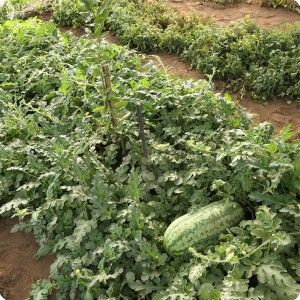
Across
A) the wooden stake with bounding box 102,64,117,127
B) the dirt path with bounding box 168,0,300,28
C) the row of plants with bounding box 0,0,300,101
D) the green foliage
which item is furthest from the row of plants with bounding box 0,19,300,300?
the green foliage

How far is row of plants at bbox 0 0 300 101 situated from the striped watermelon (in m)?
1.81

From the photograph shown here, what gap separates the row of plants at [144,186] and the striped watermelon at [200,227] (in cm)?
6

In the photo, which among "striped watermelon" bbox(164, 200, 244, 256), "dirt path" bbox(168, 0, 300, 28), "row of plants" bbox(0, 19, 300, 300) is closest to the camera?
"row of plants" bbox(0, 19, 300, 300)

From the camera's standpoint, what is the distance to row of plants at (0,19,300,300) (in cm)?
271

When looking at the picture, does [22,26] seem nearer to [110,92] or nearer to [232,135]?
[110,92]

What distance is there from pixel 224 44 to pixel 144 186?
9.67ft

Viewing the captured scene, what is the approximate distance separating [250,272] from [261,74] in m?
3.00

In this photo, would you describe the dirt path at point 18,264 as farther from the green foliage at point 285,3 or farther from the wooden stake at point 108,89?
the green foliage at point 285,3

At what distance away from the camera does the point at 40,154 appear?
3.83 m

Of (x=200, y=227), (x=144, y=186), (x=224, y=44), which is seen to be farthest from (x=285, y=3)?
(x=200, y=227)

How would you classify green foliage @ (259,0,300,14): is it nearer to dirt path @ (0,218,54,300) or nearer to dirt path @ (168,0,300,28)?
dirt path @ (168,0,300,28)

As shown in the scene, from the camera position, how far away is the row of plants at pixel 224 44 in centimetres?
488

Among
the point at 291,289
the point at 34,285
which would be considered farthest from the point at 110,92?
the point at 291,289

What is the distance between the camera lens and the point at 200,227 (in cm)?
290
